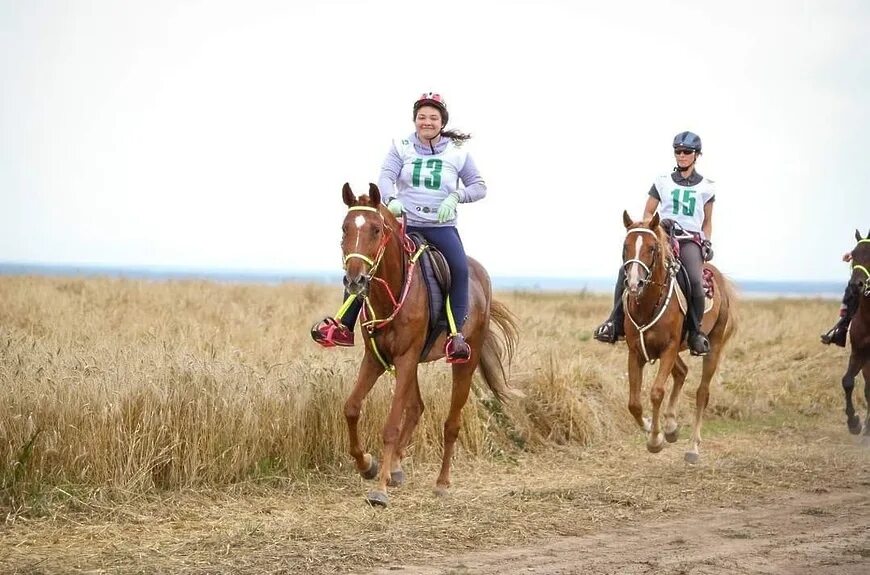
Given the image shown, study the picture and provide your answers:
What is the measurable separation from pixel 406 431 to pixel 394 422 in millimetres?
775

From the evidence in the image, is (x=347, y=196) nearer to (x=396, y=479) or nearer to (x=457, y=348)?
(x=457, y=348)

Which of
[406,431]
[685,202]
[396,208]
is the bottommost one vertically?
[406,431]

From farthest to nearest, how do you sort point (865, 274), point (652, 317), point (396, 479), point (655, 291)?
point (865, 274), point (652, 317), point (655, 291), point (396, 479)

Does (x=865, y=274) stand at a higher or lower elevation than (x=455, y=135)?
lower

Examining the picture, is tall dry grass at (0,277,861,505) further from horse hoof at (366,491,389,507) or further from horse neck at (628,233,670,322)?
horse neck at (628,233,670,322)

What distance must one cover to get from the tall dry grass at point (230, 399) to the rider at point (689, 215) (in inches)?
61.1

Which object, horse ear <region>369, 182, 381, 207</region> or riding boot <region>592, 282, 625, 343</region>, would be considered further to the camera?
riding boot <region>592, 282, 625, 343</region>

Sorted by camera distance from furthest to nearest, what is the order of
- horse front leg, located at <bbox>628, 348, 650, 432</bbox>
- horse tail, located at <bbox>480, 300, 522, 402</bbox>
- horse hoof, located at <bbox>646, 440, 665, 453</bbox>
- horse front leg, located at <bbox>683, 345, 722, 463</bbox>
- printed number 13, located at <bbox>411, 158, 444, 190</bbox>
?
1. horse front leg, located at <bbox>683, 345, 722, 463</bbox>
2. horse hoof, located at <bbox>646, 440, 665, 453</bbox>
3. horse front leg, located at <bbox>628, 348, 650, 432</bbox>
4. horse tail, located at <bbox>480, 300, 522, 402</bbox>
5. printed number 13, located at <bbox>411, 158, 444, 190</bbox>

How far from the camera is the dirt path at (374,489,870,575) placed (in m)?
7.38

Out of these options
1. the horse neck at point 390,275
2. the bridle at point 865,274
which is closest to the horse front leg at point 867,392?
the bridle at point 865,274

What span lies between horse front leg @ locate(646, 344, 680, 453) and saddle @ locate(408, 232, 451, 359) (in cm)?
293

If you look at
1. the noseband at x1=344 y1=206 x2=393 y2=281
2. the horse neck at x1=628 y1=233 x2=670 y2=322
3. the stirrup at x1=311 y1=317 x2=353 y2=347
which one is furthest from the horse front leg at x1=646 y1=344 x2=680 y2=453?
the noseband at x1=344 y1=206 x2=393 y2=281

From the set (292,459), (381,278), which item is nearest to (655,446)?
(292,459)

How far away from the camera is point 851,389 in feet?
48.9
